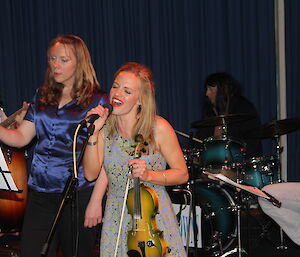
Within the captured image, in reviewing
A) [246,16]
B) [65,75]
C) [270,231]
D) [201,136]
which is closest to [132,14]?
[246,16]

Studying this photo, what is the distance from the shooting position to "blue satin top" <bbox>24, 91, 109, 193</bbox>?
2885 millimetres

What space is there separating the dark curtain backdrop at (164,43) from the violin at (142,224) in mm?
3943

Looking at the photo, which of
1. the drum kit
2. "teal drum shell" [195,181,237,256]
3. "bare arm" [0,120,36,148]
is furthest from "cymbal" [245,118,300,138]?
"bare arm" [0,120,36,148]

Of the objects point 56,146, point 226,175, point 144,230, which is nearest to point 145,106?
point 56,146

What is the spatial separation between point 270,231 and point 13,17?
443 cm

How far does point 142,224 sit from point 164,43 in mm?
4284

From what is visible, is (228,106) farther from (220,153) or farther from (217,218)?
(217,218)

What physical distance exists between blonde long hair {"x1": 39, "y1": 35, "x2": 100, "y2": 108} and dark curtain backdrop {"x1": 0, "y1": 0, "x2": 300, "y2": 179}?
358 cm

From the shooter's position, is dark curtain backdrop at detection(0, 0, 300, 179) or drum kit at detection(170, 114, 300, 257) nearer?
drum kit at detection(170, 114, 300, 257)

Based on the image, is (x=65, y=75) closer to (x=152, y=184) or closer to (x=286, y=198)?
(x=152, y=184)

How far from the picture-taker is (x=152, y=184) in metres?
2.79

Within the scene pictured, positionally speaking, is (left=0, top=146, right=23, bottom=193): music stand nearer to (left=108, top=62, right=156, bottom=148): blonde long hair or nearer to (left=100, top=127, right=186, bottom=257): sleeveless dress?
(left=100, top=127, right=186, bottom=257): sleeveless dress

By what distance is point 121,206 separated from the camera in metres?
2.73

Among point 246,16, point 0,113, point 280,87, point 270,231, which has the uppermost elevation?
point 246,16
